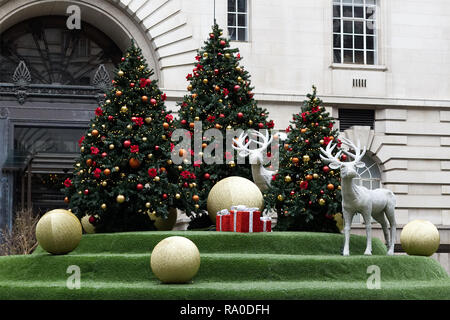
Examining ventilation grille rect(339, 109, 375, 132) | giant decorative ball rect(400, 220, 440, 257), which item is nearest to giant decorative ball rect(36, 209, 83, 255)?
giant decorative ball rect(400, 220, 440, 257)

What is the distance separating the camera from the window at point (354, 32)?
30.4 metres

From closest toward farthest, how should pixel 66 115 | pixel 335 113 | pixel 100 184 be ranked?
pixel 100 184 → pixel 66 115 → pixel 335 113

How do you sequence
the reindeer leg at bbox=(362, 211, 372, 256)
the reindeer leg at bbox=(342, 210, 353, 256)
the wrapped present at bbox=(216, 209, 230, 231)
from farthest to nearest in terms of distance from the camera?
the wrapped present at bbox=(216, 209, 230, 231) < the reindeer leg at bbox=(362, 211, 372, 256) < the reindeer leg at bbox=(342, 210, 353, 256)

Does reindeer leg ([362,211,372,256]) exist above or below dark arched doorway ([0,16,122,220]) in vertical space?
below

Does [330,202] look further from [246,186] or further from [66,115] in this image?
[66,115]

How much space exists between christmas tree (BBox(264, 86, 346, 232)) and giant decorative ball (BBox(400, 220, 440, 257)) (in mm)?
1600

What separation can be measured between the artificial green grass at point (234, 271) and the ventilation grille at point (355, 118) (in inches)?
500

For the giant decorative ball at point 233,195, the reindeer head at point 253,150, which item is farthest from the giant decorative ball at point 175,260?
the reindeer head at point 253,150

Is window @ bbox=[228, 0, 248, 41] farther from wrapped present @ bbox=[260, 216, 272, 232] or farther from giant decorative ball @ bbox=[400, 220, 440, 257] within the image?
giant decorative ball @ bbox=[400, 220, 440, 257]

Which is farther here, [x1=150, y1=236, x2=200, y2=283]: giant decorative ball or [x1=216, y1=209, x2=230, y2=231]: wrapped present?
[x1=216, y1=209, x2=230, y2=231]: wrapped present

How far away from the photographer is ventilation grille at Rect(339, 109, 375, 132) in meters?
30.0
